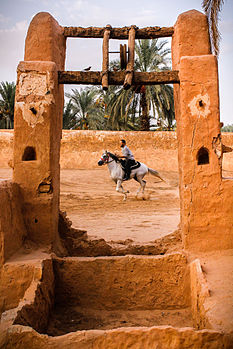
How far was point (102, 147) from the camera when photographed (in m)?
15.7

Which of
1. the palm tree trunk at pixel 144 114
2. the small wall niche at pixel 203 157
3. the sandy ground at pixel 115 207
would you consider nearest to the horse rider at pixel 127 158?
the sandy ground at pixel 115 207

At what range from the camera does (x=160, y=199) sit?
1152cm

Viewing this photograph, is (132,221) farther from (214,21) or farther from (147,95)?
(147,95)

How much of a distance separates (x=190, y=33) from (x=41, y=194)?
280cm

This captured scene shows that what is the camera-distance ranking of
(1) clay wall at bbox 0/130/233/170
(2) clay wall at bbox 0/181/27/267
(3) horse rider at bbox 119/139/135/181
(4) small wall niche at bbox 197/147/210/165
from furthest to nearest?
(1) clay wall at bbox 0/130/233/170
(3) horse rider at bbox 119/139/135/181
(4) small wall niche at bbox 197/147/210/165
(2) clay wall at bbox 0/181/27/267

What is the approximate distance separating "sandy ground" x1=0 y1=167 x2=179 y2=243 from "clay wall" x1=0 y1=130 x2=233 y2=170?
811mm

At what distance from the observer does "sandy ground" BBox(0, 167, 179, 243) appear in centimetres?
630

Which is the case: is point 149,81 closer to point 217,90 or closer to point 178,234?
point 217,90

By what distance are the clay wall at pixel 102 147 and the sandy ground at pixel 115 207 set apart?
0.81m

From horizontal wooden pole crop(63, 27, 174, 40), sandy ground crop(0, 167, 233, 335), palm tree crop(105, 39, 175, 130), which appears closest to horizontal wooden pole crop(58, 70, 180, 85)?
horizontal wooden pole crop(63, 27, 174, 40)

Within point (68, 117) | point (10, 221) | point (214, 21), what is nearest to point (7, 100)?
point (68, 117)

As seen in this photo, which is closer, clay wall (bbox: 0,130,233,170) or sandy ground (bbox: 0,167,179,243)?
sandy ground (bbox: 0,167,179,243)

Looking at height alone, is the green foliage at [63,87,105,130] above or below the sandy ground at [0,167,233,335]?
above

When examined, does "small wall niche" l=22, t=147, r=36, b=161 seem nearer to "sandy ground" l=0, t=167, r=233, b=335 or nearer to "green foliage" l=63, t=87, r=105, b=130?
"sandy ground" l=0, t=167, r=233, b=335
